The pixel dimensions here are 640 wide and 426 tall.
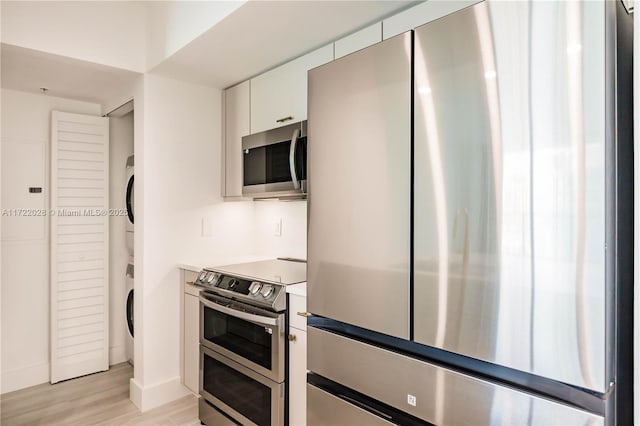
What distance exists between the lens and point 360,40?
A: 6.40 ft

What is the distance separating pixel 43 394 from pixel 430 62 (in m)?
3.32

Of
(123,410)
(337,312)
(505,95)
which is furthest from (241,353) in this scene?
(505,95)

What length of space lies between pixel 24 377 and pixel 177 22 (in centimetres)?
276

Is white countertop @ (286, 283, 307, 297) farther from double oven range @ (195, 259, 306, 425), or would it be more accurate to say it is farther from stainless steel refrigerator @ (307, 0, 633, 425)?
stainless steel refrigerator @ (307, 0, 633, 425)

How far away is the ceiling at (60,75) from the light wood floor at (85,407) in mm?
2177

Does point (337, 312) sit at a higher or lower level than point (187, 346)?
higher

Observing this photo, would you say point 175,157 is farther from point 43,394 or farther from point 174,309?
point 43,394

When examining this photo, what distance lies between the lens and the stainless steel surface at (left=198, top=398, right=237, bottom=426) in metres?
2.21

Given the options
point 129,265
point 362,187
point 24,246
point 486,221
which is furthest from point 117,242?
point 486,221

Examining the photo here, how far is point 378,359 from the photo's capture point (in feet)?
4.19

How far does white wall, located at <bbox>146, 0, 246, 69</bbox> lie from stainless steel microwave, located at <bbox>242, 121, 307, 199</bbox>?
0.67 metres

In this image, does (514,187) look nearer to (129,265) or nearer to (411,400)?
(411,400)

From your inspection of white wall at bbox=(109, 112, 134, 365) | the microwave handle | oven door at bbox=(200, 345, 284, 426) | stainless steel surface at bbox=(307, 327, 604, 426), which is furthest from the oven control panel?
white wall at bbox=(109, 112, 134, 365)

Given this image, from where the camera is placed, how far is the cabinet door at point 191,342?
2543mm
